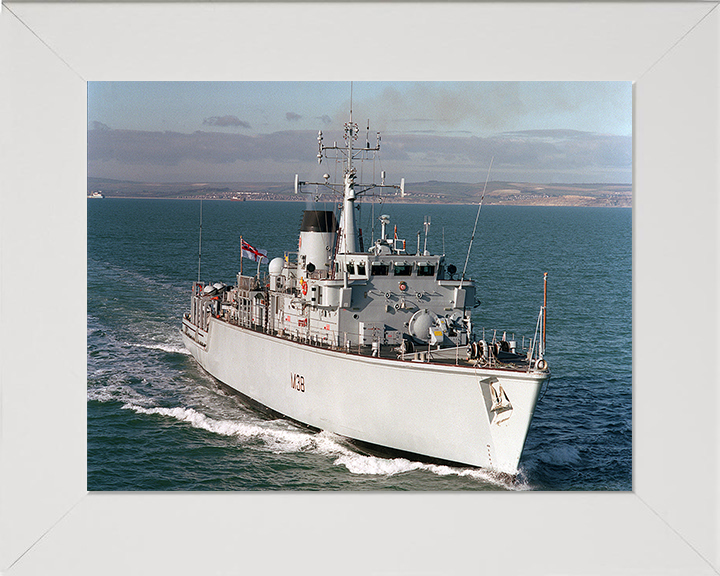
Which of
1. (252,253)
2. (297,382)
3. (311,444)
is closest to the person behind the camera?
(311,444)

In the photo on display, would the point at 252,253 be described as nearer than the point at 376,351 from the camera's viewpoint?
No

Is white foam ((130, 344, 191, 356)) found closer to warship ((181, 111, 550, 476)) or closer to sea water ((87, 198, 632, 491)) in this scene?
sea water ((87, 198, 632, 491))

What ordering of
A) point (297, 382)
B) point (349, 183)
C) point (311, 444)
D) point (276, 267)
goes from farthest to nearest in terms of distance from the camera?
point (276, 267), point (349, 183), point (297, 382), point (311, 444)

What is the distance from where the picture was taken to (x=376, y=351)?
13.9 metres

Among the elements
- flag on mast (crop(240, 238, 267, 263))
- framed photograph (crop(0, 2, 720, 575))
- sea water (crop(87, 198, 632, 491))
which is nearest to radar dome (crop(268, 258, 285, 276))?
flag on mast (crop(240, 238, 267, 263))

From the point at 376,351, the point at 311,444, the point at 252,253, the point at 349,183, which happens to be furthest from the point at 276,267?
the point at 376,351

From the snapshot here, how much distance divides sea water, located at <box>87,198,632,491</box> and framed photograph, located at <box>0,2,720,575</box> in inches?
165

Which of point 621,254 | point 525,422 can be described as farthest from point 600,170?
point 525,422

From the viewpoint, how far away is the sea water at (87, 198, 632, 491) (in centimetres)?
1349
